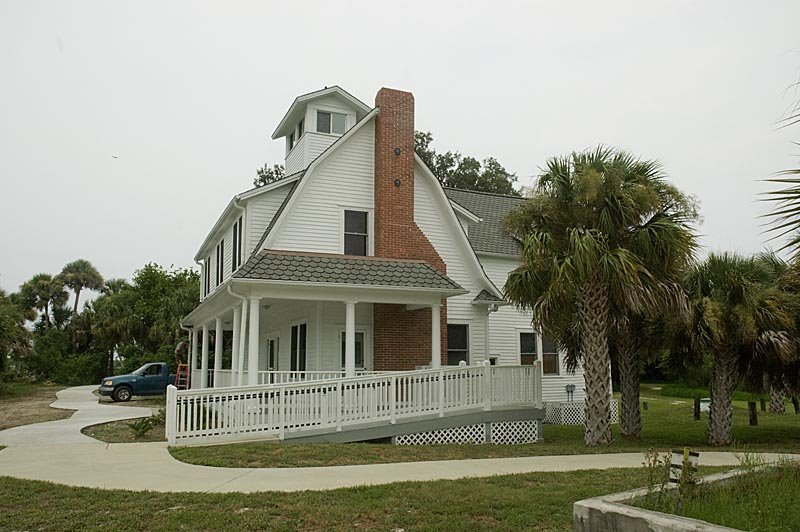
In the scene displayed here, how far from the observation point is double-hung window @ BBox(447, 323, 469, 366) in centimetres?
2067

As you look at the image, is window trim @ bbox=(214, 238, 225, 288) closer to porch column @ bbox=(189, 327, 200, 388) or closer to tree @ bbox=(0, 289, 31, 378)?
porch column @ bbox=(189, 327, 200, 388)

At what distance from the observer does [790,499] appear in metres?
6.27

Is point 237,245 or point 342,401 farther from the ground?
point 237,245

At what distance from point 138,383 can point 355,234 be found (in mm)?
17176

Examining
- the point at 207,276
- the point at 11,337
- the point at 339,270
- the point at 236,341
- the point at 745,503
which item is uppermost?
the point at 207,276

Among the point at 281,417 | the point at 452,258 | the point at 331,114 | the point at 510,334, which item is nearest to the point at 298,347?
the point at 452,258

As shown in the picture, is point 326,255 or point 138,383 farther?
point 138,383

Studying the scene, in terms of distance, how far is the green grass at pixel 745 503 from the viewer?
5.54 m

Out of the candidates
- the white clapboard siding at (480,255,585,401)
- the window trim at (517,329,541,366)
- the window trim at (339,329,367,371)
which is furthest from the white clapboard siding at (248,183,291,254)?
the window trim at (517,329,541,366)

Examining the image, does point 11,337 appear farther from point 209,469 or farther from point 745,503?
point 745,503

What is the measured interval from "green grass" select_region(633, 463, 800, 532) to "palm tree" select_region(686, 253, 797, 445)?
335 inches

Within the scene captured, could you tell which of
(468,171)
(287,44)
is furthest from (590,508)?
(468,171)

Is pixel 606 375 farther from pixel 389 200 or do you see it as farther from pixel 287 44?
pixel 287 44

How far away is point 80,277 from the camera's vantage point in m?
66.7
